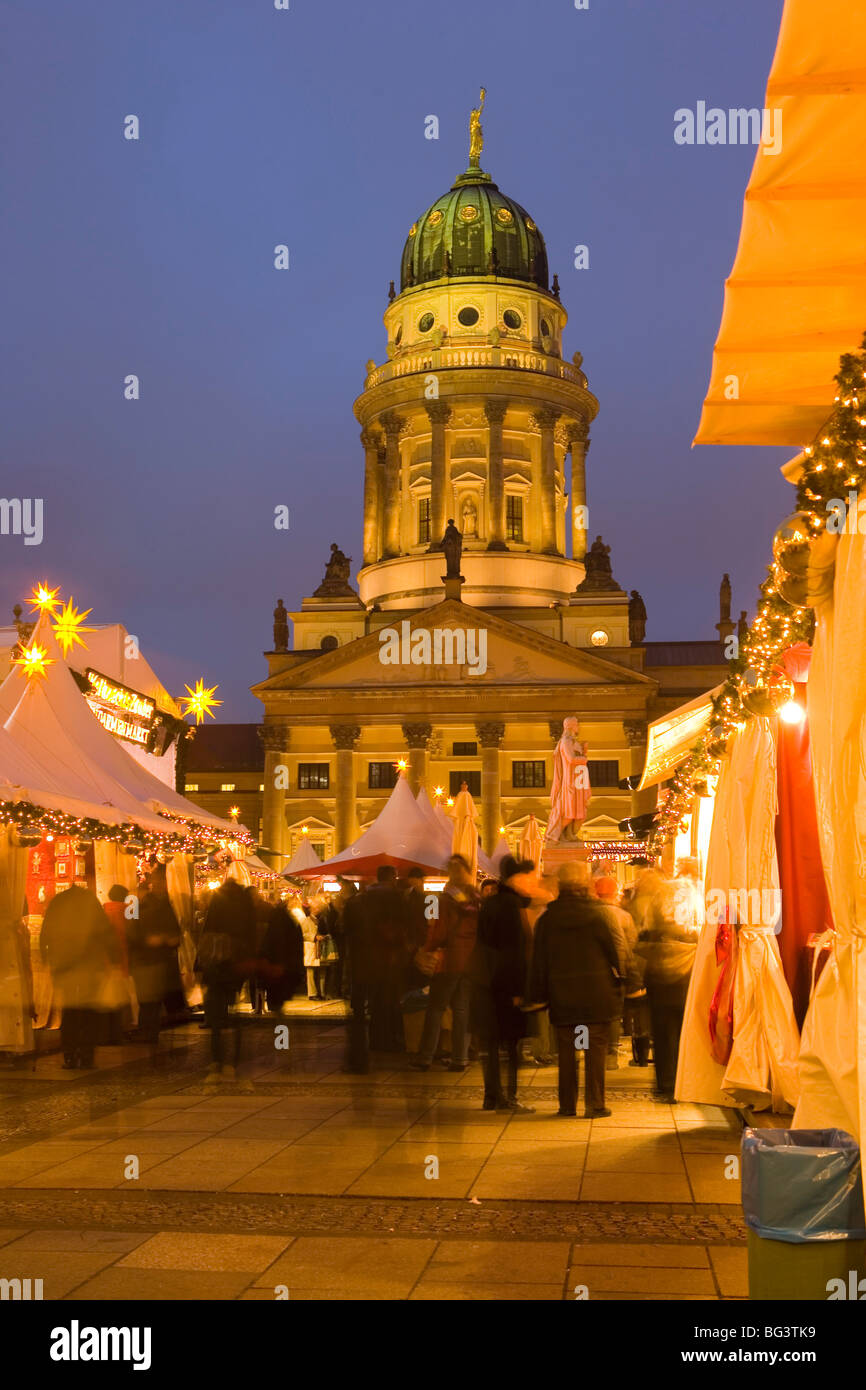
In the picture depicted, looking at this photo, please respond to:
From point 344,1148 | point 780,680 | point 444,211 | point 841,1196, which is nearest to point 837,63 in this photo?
point 841,1196

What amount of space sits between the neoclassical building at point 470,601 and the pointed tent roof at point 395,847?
1552 inches

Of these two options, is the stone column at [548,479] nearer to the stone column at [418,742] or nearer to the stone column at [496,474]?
the stone column at [496,474]

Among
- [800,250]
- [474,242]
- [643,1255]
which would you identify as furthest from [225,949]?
[474,242]

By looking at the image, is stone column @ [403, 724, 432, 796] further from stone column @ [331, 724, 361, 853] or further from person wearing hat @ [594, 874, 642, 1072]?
person wearing hat @ [594, 874, 642, 1072]

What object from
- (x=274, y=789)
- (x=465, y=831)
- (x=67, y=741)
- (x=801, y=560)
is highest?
(x=274, y=789)

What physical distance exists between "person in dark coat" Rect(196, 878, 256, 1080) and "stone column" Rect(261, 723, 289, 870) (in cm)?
5154

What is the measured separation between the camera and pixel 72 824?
15.0 metres

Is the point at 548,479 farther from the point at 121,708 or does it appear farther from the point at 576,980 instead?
the point at 576,980

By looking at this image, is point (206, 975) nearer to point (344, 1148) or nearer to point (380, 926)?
point (380, 926)

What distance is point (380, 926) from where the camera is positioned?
1463 cm

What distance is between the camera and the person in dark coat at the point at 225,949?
13055 millimetres

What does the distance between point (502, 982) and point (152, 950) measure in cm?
561

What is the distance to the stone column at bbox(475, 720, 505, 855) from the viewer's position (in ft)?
215

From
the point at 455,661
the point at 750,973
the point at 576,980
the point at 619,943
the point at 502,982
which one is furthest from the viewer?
the point at 455,661
